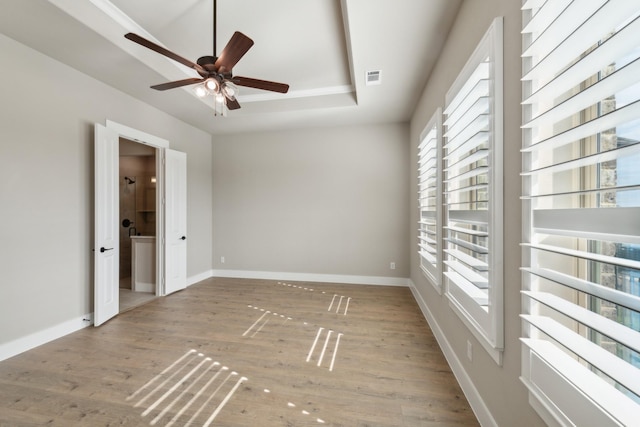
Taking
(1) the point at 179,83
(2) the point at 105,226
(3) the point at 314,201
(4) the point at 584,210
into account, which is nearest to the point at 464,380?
(4) the point at 584,210

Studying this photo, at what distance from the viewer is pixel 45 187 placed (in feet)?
8.96

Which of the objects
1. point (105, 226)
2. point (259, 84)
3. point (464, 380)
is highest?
point (259, 84)

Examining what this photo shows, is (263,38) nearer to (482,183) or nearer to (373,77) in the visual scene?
(373,77)

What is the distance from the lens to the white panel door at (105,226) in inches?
122

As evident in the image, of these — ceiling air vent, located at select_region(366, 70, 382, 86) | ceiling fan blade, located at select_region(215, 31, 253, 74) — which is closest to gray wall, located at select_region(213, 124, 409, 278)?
ceiling air vent, located at select_region(366, 70, 382, 86)

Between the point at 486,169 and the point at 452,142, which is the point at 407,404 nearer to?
the point at 486,169

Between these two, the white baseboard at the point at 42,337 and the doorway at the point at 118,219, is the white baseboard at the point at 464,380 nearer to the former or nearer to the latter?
the doorway at the point at 118,219

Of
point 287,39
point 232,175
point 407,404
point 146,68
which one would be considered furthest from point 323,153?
point 407,404

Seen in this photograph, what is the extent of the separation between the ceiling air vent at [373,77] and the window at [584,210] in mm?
2016

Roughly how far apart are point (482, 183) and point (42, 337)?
13.9 feet

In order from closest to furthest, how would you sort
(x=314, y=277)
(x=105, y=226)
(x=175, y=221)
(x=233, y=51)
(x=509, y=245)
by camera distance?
(x=509, y=245), (x=233, y=51), (x=105, y=226), (x=175, y=221), (x=314, y=277)

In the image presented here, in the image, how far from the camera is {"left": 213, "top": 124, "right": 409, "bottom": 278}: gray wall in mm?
4797

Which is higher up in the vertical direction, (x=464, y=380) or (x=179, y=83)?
(x=179, y=83)

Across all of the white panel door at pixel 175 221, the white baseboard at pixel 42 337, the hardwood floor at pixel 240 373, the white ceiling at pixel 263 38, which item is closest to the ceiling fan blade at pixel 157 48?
the white ceiling at pixel 263 38
